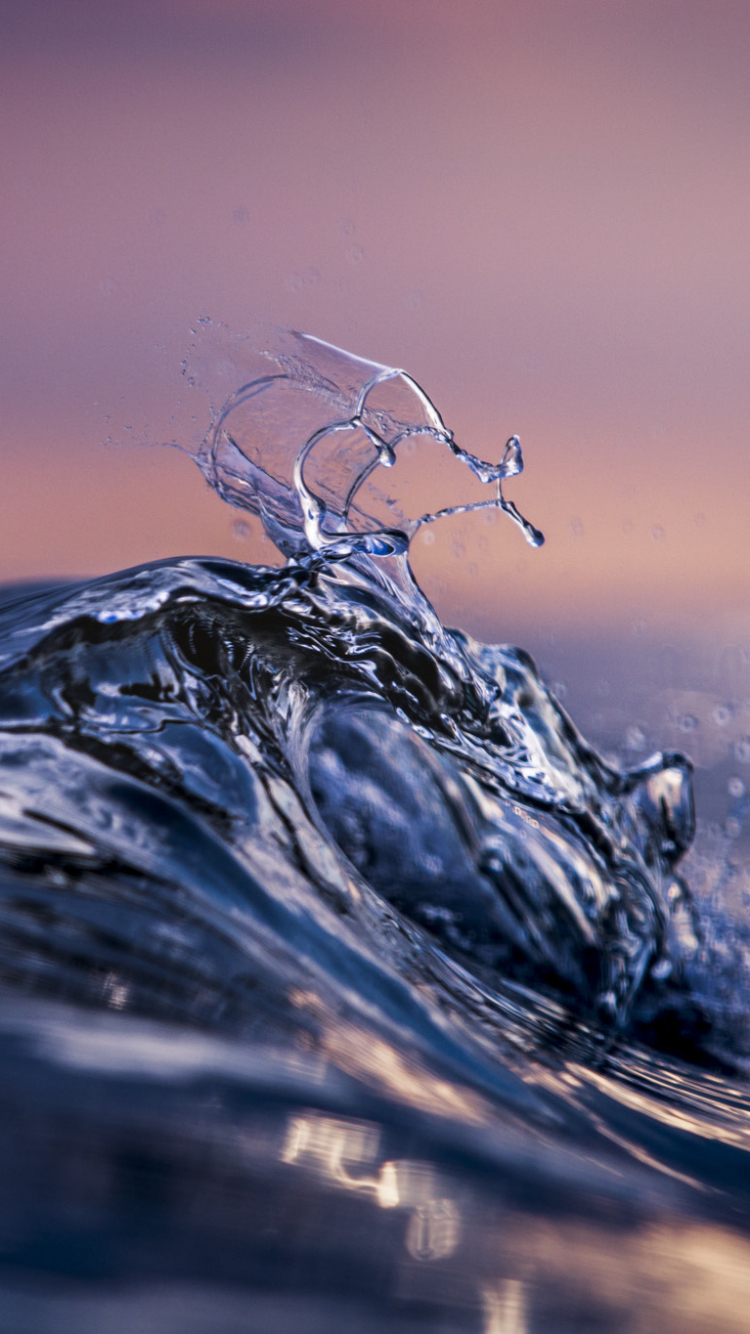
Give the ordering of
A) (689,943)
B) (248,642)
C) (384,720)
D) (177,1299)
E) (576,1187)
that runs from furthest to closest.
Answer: (689,943) < (384,720) < (248,642) < (576,1187) < (177,1299)

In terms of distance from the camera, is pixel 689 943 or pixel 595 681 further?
pixel 595 681

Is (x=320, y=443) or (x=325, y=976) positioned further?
(x=320, y=443)

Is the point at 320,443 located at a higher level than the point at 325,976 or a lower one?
higher

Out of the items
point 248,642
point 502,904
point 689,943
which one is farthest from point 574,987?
point 248,642

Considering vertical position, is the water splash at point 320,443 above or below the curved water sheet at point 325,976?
above

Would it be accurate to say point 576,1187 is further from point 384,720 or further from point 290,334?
point 290,334

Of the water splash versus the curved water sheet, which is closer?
the curved water sheet

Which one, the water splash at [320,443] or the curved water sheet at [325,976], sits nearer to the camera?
the curved water sheet at [325,976]

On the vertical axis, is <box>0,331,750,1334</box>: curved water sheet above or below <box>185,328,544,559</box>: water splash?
below
